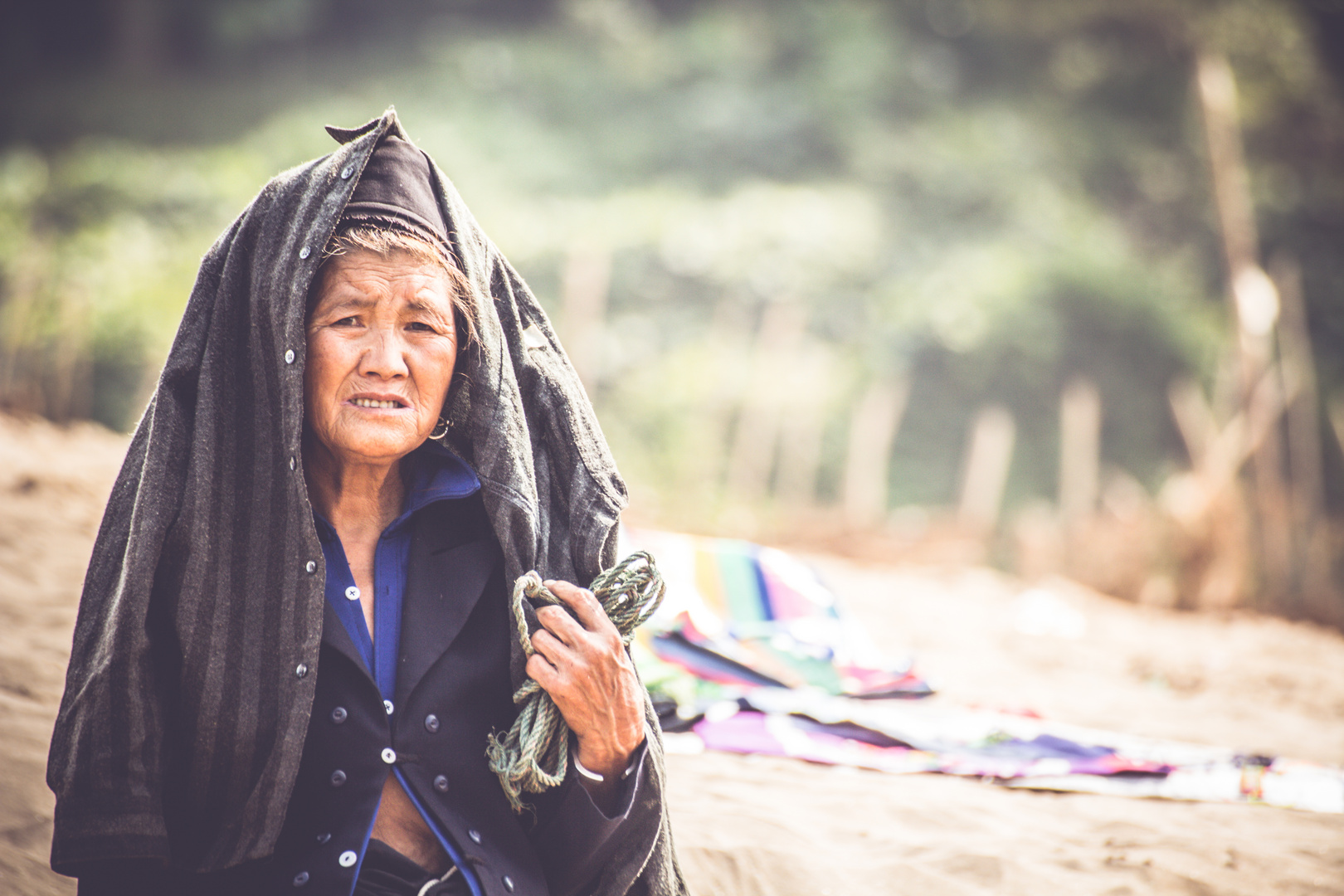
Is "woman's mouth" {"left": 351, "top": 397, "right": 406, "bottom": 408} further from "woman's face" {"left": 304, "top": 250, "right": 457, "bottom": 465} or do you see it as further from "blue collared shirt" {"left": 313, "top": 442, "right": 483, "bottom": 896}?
"blue collared shirt" {"left": 313, "top": 442, "right": 483, "bottom": 896}

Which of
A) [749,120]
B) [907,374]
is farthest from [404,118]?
[907,374]

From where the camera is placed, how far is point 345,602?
1566 millimetres

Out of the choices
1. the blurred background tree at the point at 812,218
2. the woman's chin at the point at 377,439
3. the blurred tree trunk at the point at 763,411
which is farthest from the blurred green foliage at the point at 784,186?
the woman's chin at the point at 377,439

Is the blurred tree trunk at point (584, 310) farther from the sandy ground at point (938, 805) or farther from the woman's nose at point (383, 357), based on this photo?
the woman's nose at point (383, 357)

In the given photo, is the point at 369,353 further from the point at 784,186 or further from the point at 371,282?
the point at 784,186

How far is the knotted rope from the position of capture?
4.93ft

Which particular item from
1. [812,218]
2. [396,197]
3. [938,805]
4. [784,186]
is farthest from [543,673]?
[784,186]

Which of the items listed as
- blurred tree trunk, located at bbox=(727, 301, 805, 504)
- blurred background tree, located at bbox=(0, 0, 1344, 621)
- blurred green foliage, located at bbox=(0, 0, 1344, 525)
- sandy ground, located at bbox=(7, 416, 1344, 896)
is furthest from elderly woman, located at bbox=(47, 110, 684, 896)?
blurred tree trunk, located at bbox=(727, 301, 805, 504)

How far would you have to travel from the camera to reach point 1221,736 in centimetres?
420

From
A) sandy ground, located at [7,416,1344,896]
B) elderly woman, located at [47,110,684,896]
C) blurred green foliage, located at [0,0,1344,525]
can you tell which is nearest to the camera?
elderly woman, located at [47,110,684,896]

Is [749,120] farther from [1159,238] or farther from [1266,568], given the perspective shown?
[1266,568]

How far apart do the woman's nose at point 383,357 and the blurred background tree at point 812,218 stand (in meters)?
8.09

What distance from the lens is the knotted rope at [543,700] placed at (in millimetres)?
1503

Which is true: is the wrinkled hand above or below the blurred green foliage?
below
